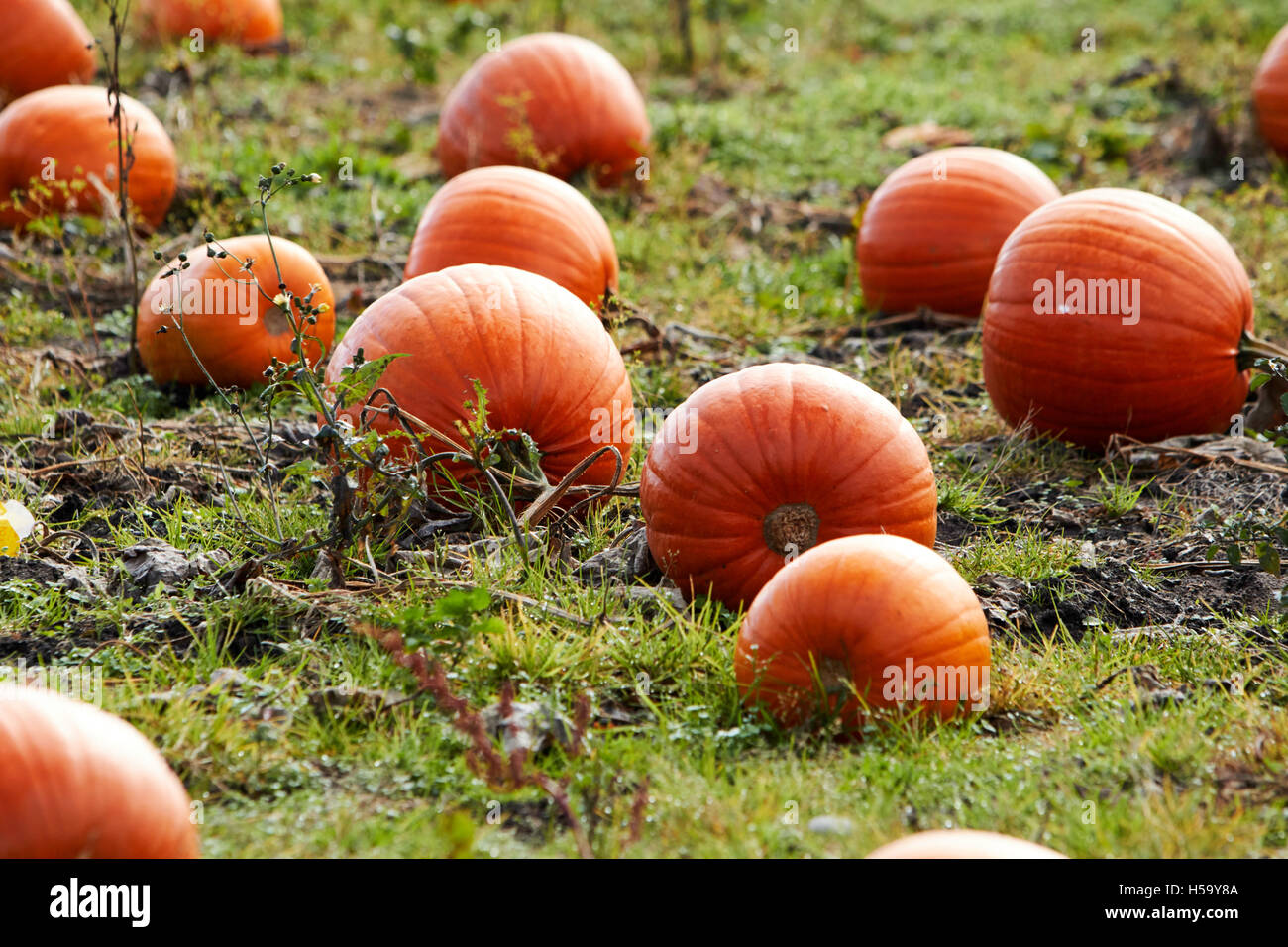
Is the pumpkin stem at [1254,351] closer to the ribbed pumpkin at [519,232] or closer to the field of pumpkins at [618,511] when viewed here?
the field of pumpkins at [618,511]

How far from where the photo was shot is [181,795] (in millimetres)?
2398

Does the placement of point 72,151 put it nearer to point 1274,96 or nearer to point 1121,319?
point 1121,319

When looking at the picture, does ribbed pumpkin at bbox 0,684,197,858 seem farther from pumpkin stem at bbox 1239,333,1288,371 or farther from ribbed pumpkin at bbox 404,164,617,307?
pumpkin stem at bbox 1239,333,1288,371

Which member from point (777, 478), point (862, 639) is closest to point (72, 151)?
point (777, 478)

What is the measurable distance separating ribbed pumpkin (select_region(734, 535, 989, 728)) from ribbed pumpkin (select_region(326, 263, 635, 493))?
1.17m

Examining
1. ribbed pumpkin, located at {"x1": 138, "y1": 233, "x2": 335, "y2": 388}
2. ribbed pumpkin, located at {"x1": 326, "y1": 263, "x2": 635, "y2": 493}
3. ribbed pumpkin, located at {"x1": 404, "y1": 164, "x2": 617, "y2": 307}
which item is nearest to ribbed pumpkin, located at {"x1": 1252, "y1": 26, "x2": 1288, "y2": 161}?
ribbed pumpkin, located at {"x1": 404, "y1": 164, "x2": 617, "y2": 307}

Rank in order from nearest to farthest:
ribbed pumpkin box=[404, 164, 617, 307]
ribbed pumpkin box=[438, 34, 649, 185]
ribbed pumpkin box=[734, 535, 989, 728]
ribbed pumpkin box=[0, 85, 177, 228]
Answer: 1. ribbed pumpkin box=[734, 535, 989, 728]
2. ribbed pumpkin box=[404, 164, 617, 307]
3. ribbed pumpkin box=[0, 85, 177, 228]
4. ribbed pumpkin box=[438, 34, 649, 185]

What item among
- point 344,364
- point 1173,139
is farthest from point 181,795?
point 1173,139

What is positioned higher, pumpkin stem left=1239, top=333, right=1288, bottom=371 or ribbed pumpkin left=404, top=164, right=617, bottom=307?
ribbed pumpkin left=404, top=164, right=617, bottom=307

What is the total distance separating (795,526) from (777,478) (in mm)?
140

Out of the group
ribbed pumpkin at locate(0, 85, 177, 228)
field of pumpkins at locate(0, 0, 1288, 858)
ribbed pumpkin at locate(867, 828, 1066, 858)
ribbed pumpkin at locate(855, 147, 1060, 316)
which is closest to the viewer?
ribbed pumpkin at locate(867, 828, 1066, 858)

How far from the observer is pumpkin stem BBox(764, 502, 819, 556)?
3439 mm
